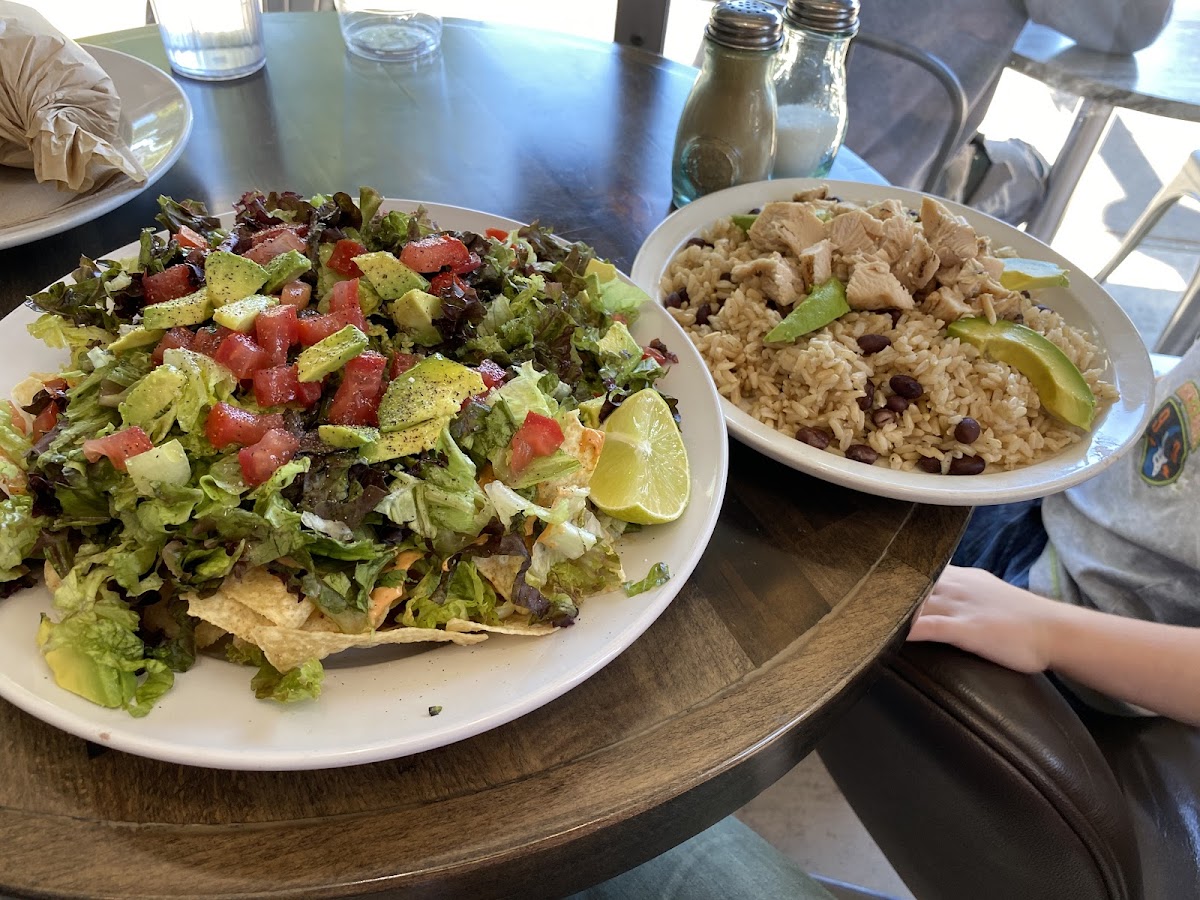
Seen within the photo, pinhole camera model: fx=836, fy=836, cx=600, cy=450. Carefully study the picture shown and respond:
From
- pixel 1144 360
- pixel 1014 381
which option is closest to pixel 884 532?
pixel 1014 381

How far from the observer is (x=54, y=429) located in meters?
0.85

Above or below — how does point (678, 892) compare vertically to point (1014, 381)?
below

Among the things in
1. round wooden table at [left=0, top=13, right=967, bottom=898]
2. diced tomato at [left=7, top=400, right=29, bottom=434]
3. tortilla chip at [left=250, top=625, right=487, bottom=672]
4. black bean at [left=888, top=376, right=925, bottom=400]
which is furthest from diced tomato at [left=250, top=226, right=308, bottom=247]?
black bean at [left=888, top=376, right=925, bottom=400]

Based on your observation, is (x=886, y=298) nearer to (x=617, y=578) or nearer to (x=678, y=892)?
(x=617, y=578)

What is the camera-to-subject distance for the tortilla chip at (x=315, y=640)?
0.71 metres

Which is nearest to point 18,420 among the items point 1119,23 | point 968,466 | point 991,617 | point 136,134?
point 136,134

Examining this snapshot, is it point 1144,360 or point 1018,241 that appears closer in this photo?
point 1144,360

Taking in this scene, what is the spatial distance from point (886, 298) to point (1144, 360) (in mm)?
397

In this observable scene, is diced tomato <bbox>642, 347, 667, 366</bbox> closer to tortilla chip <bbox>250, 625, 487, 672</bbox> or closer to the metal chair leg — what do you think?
tortilla chip <bbox>250, 625, 487, 672</bbox>

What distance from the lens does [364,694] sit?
722mm

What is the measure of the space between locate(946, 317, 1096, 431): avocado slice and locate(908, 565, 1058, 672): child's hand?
29 cm

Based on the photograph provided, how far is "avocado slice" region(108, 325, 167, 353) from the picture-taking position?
93 centimetres

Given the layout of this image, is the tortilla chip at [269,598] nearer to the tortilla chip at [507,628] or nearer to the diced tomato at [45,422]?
the tortilla chip at [507,628]

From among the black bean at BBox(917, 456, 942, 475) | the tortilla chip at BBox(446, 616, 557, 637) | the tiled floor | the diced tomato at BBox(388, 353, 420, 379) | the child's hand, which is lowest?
the tiled floor
